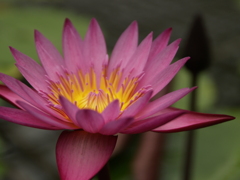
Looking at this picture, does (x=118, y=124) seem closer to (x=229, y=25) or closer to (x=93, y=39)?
(x=93, y=39)

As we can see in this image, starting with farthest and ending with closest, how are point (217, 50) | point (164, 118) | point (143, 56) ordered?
1. point (217, 50)
2. point (143, 56)
3. point (164, 118)

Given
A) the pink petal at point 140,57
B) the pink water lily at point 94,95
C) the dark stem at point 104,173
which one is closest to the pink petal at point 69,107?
the pink water lily at point 94,95

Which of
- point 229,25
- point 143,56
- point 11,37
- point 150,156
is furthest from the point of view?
point 229,25

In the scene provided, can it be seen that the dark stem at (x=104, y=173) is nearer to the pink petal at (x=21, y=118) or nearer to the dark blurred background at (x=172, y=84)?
the pink petal at (x=21, y=118)

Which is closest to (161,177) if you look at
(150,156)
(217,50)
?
(150,156)

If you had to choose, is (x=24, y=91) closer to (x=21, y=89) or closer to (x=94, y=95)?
(x=21, y=89)

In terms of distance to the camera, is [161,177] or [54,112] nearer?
[54,112]

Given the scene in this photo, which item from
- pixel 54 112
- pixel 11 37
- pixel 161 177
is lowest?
pixel 161 177

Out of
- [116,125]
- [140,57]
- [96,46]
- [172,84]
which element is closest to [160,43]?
[140,57]
